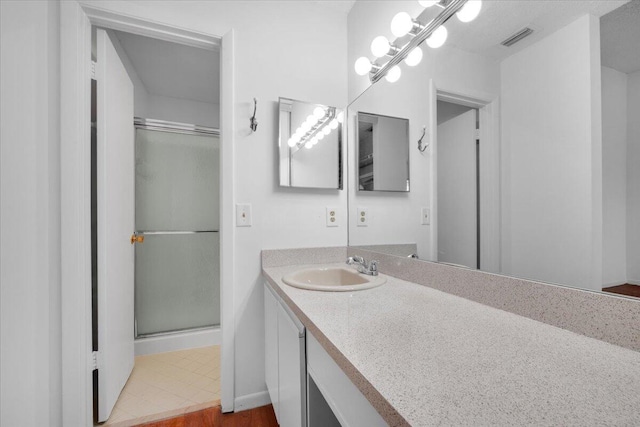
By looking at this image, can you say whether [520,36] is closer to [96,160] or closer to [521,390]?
[521,390]

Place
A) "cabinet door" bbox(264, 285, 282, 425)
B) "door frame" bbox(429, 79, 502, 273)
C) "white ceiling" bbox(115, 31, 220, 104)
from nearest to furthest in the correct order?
1. "door frame" bbox(429, 79, 502, 273)
2. "cabinet door" bbox(264, 285, 282, 425)
3. "white ceiling" bbox(115, 31, 220, 104)

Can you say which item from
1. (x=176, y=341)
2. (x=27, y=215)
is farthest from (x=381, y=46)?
(x=176, y=341)

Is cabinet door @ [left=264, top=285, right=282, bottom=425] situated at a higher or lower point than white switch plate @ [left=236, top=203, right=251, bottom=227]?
lower

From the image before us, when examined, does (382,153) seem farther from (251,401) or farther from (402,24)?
(251,401)

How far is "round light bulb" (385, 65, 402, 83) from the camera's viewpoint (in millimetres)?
1308

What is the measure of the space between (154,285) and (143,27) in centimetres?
186

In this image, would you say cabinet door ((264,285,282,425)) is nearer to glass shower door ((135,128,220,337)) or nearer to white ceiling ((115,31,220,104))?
glass shower door ((135,128,220,337))

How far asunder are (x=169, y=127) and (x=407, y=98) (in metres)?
2.00

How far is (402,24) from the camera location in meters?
1.20

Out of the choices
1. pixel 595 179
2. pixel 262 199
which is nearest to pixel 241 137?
pixel 262 199

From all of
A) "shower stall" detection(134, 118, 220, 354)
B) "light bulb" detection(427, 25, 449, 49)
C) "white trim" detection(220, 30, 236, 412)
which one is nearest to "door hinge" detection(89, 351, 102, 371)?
"white trim" detection(220, 30, 236, 412)

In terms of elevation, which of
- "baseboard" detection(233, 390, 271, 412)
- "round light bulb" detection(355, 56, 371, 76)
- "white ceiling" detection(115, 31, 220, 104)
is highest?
"white ceiling" detection(115, 31, 220, 104)

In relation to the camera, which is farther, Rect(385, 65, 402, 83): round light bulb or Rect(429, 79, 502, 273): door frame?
Rect(385, 65, 402, 83): round light bulb

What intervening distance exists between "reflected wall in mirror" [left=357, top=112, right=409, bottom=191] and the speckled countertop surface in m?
0.74
